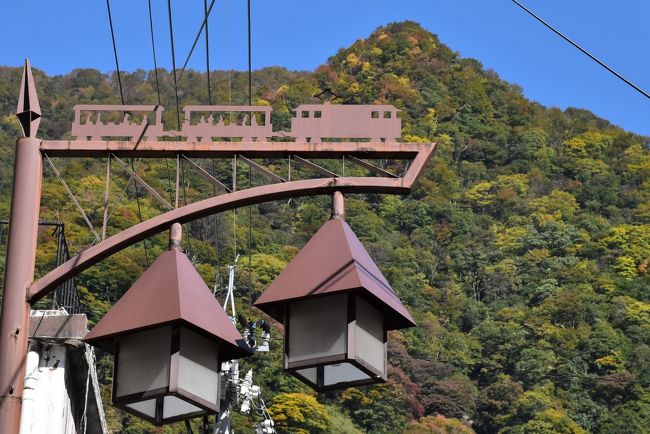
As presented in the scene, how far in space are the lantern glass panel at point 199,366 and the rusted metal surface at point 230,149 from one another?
1016 mm

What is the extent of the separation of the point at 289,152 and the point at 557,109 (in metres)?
122

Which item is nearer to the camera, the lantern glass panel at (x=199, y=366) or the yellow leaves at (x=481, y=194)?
the lantern glass panel at (x=199, y=366)

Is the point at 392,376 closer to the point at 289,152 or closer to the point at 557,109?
the point at 557,109

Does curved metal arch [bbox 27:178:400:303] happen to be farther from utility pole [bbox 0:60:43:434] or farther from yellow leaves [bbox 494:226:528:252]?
yellow leaves [bbox 494:226:528:252]

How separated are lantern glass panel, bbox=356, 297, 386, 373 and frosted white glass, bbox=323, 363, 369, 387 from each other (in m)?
0.11

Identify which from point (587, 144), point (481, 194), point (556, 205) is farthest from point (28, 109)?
point (587, 144)

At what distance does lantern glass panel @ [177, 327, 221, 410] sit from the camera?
237 inches

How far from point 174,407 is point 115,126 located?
1.40 m

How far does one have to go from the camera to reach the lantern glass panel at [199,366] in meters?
6.03

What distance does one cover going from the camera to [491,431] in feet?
255

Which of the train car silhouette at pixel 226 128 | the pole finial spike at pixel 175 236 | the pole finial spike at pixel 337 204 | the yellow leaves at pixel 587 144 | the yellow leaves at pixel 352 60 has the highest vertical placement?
the yellow leaves at pixel 352 60

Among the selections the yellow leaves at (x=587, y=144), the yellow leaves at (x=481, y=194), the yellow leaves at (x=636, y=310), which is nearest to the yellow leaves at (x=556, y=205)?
the yellow leaves at (x=481, y=194)

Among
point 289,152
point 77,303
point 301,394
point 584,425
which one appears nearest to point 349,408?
point 301,394

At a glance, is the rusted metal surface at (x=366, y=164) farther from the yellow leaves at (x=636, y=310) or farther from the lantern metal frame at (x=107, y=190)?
the yellow leaves at (x=636, y=310)
